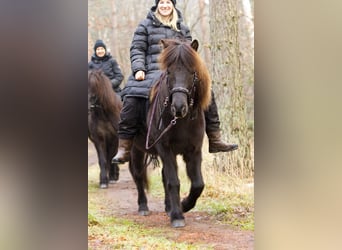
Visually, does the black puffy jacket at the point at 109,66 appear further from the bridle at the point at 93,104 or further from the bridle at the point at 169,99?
the bridle at the point at 169,99

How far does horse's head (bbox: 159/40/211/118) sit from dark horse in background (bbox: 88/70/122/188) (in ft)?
1.53

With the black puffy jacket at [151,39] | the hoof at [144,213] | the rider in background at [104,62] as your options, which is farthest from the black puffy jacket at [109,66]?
the hoof at [144,213]

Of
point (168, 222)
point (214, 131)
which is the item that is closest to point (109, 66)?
point (214, 131)

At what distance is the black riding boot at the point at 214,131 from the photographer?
404cm

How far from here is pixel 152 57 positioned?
402cm

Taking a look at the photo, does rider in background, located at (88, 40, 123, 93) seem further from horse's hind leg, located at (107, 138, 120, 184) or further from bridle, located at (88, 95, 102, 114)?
horse's hind leg, located at (107, 138, 120, 184)

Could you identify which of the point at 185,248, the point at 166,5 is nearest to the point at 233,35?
the point at 166,5

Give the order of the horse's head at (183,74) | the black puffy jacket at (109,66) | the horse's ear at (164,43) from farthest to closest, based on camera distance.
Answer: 1. the black puffy jacket at (109,66)
2. the horse's ear at (164,43)
3. the horse's head at (183,74)

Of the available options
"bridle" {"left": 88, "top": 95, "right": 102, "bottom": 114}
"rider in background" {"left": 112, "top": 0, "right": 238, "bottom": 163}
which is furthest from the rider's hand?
"bridle" {"left": 88, "top": 95, "right": 102, "bottom": 114}

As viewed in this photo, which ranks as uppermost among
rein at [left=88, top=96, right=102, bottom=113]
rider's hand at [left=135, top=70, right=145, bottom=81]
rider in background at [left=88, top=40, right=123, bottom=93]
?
rider in background at [left=88, top=40, right=123, bottom=93]

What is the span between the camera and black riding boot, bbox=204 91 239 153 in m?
4.04
